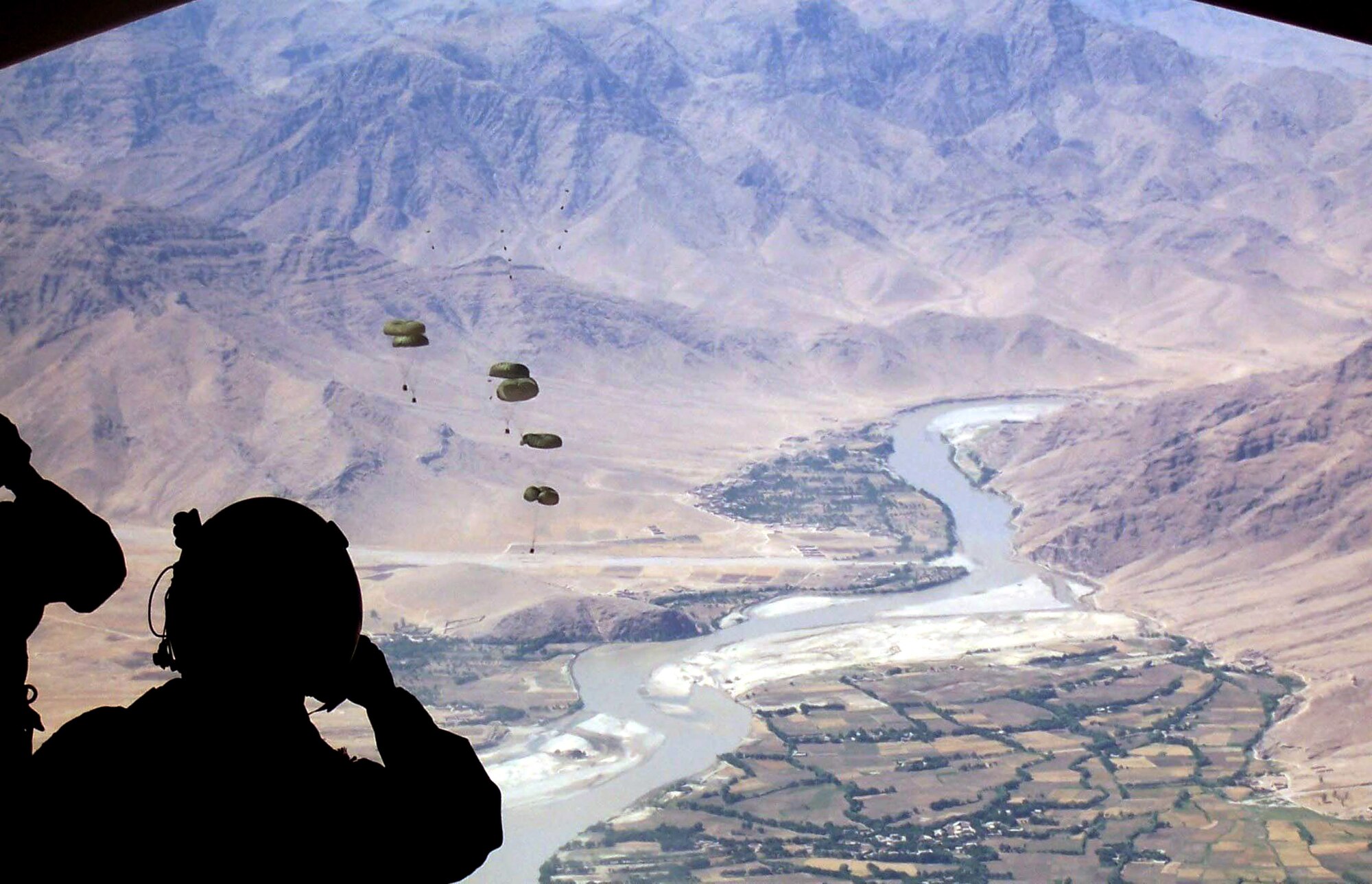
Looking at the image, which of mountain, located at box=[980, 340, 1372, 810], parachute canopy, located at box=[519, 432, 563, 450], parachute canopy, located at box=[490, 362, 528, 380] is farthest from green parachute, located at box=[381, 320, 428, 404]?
mountain, located at box=[980, 340, 1372, 810]

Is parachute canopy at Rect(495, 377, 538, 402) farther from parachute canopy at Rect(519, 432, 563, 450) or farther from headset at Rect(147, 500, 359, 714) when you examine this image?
headset at Rect(147, 500, 359, 714)

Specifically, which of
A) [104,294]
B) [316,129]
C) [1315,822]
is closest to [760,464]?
[104,294]

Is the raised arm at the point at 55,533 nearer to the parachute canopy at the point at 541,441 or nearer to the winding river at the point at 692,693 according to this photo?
the parachute canopy at the point at 541,441

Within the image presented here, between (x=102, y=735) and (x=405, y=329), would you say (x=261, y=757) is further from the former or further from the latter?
(x=405, y=329)

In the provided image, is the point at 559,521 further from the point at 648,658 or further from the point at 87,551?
the point at 87,551

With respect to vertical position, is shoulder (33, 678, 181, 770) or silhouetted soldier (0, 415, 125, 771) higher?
silhouetted soldier (0, 415, 125, 771)

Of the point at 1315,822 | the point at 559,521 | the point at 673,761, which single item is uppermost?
the point at 559,521
